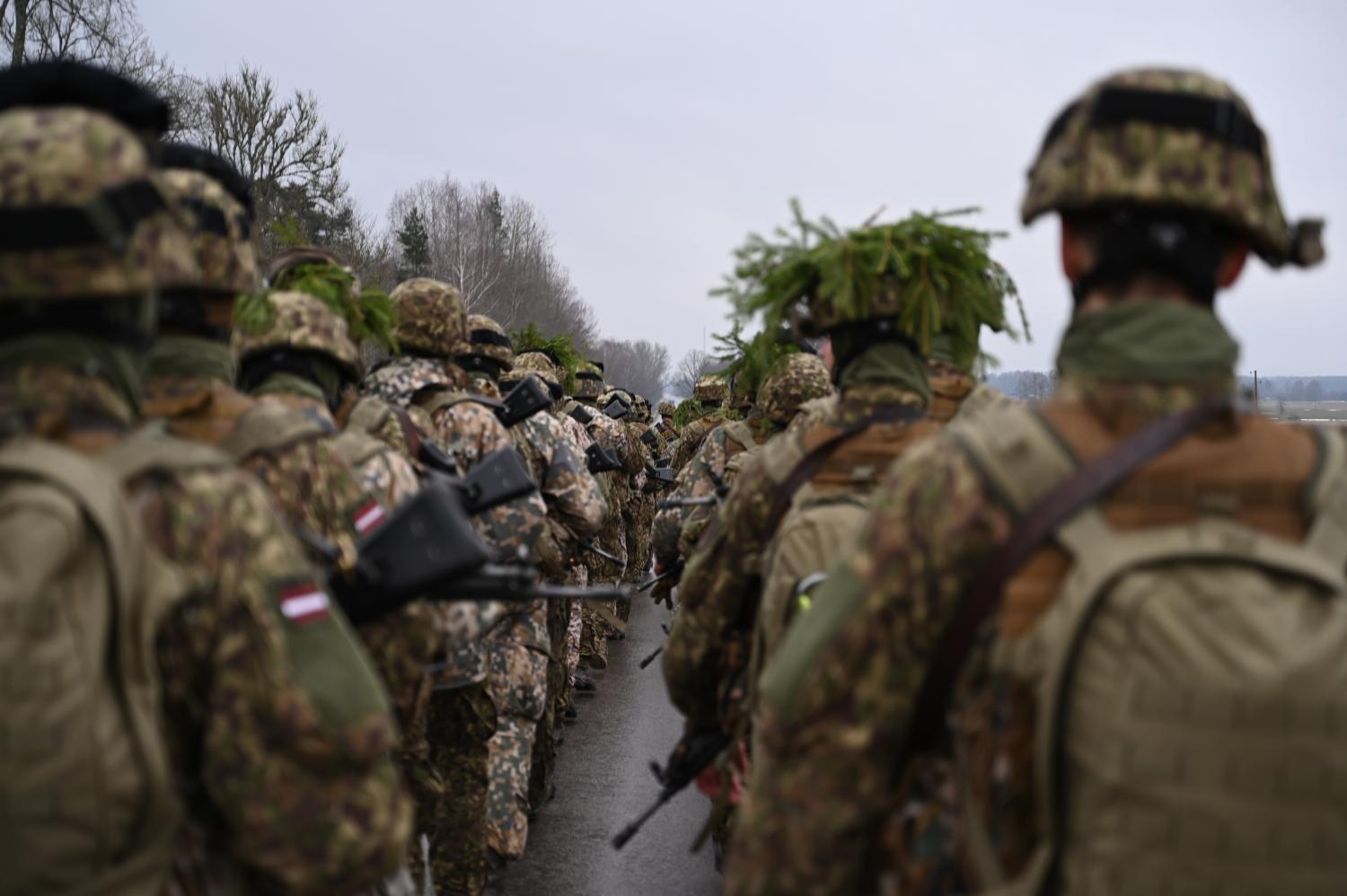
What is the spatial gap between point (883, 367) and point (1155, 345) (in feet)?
5.47

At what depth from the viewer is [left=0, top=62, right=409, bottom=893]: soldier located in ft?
5.68

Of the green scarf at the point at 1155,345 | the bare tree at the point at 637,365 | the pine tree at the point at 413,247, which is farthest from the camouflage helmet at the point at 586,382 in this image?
the bare tree at the point at 637,365

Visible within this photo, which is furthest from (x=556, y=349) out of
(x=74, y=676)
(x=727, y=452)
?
(x=74, y=676)

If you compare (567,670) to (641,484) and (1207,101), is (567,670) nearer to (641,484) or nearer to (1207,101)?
(641,484)

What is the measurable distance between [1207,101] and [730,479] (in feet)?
18.3

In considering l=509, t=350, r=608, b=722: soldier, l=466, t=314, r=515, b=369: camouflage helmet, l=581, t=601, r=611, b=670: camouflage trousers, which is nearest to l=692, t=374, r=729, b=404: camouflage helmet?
l=509, t=350, r=608, b=722: soldier

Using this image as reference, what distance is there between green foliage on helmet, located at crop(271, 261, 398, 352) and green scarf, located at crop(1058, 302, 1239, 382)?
311cm

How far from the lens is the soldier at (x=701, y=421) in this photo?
12320 millimetres

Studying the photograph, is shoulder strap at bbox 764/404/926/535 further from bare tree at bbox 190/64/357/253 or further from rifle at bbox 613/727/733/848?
bare tree at bbox 190/64/357/253

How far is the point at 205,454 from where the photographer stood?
202 centimetres

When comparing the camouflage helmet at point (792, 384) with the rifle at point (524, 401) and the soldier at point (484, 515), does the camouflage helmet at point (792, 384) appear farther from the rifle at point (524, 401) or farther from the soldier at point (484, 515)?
the soldier at point (484, 515)

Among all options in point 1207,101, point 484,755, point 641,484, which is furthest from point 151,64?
point 1207,101

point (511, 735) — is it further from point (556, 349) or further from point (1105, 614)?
point (556, 349)

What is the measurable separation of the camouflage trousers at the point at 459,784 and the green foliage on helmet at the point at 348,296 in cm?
174
